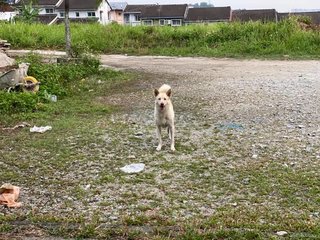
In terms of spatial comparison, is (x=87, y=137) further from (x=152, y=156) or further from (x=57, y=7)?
(x=57, y=7)

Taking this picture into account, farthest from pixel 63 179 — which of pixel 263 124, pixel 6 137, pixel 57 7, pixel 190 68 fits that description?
pixel 57 7

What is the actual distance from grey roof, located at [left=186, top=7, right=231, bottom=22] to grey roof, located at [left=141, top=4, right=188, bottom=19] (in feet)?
3.05

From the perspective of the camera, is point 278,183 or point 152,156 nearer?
point 278,183

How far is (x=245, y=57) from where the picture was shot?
62.0 feet

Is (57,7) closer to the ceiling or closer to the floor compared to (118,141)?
closer to the ceiling

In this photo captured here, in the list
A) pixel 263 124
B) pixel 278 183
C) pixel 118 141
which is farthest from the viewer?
pixel 263 124

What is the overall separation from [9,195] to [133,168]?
1624 mm

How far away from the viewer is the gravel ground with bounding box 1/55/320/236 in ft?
16.5

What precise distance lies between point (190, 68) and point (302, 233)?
12122 millimetres

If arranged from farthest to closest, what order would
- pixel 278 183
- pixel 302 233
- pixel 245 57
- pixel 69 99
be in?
1. pixel 245 57
2. pixel 69 99
3. pixel 278 183
4. pixel 302 233

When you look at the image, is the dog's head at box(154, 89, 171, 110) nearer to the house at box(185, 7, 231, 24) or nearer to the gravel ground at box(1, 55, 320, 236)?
the gravel ground at box(1, 55, 320, 236)

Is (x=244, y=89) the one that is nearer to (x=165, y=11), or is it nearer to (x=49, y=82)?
(x=49, y=82)

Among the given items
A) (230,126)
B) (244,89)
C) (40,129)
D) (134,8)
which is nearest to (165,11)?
(134,8)

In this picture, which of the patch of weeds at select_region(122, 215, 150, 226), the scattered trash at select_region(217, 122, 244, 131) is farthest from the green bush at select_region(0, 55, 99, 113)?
the patch of weeds at select_region(122, 215, 150, 226)
